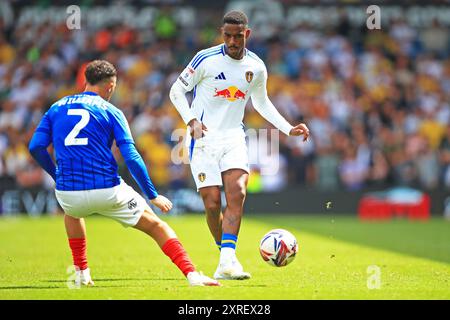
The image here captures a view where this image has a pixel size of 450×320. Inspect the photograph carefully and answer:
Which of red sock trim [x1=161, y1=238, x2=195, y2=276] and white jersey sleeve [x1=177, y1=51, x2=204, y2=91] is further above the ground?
white jersey sleeve [x1=177, y1=51, x2=204, y2=91]

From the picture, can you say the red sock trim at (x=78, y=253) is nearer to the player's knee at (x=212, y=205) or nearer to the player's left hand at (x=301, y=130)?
the player's knee at (x=212, y=205)

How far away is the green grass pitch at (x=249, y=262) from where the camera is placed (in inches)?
320

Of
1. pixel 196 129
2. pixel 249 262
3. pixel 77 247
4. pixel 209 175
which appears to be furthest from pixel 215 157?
pixel 249 262

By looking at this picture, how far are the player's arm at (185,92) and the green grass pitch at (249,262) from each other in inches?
63.8

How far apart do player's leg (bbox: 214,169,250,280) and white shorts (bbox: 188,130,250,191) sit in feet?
0.32

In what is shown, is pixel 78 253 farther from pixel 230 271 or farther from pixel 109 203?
pixel 230 271

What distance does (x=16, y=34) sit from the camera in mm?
26000

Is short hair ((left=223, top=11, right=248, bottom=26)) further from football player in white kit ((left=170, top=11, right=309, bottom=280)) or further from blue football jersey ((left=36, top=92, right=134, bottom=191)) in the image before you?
blue football jersey ((left=36, top=92, right=134, bottom=191))

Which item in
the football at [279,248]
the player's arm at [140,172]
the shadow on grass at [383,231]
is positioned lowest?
the shadow on grass at [383,231]

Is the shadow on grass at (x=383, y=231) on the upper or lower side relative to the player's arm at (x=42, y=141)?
lower

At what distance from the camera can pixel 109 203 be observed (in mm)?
8188

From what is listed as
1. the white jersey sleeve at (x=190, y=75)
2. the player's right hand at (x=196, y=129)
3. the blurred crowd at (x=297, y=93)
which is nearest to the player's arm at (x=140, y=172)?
the player's right hand at (x=196, y=129)

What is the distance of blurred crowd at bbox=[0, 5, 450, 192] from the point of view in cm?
2283

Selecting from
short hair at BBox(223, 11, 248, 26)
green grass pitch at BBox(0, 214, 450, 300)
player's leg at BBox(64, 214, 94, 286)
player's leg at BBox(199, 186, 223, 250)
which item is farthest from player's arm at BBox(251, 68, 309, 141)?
player's leg at BBox(64, 214, 94, 286)
